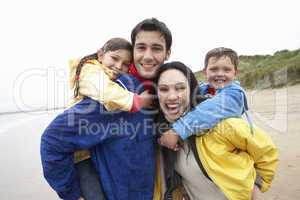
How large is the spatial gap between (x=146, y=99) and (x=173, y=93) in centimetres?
21

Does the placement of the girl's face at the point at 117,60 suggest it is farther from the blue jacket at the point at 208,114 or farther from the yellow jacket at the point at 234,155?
the yellow jacket at the point at 234,155

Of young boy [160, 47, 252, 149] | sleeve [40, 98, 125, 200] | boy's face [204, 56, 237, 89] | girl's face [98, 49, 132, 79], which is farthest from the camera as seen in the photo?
boy's face [204, 56, 237, 89]

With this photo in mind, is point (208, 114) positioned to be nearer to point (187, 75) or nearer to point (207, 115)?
point (207, 115)

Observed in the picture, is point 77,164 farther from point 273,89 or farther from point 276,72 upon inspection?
point 276,72

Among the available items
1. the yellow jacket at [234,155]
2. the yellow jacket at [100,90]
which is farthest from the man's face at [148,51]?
the yellow jacket at [234,155]

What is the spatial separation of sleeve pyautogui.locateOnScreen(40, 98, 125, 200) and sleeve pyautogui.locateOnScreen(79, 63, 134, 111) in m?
0.05

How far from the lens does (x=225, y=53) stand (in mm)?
3229

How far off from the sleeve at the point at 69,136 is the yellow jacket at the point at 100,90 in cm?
6

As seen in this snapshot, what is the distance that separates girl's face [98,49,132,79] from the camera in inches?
99.7

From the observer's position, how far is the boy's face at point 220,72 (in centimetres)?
318

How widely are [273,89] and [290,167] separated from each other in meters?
11.6

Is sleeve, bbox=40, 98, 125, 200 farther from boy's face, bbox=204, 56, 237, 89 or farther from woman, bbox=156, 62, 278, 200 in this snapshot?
boy's face, bbox=204, 56, 237, 89

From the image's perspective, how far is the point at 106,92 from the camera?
7.09ft

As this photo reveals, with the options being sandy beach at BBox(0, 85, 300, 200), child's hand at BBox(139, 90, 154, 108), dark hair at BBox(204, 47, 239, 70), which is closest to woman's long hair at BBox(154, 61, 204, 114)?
child's hand at BBox(139, 90, 154, 108)
